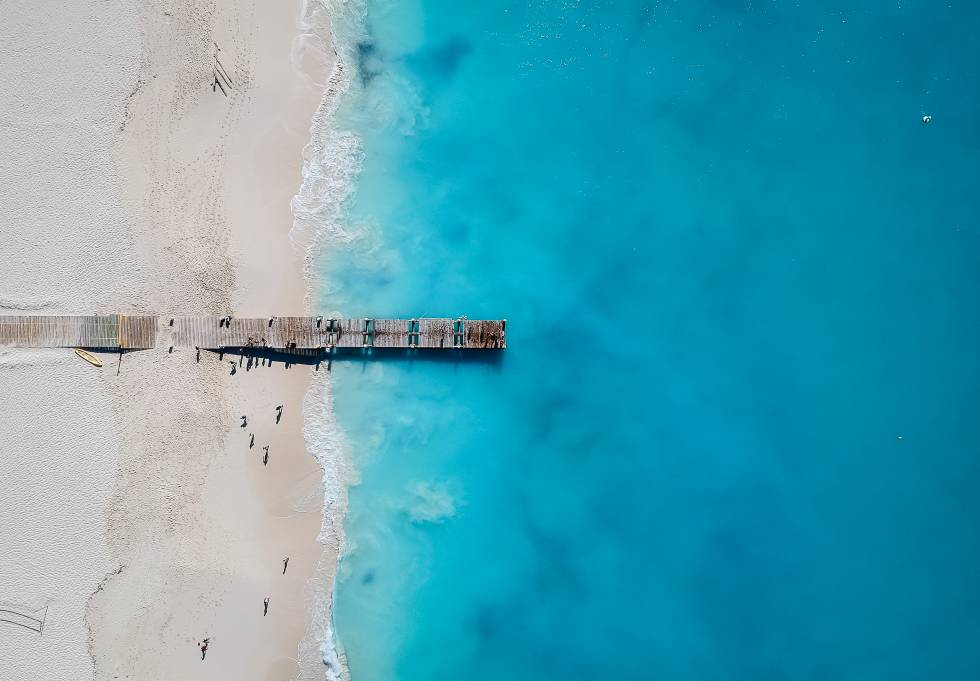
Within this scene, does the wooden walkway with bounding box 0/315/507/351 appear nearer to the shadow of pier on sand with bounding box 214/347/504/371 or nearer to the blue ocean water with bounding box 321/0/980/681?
the shadow of pier on sand with bounding box 214/347/504/371

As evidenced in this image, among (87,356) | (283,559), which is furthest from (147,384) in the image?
(283,559)

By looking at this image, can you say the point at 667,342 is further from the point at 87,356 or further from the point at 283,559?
the point at 87,356

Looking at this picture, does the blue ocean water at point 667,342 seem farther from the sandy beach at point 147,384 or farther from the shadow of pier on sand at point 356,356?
the sandy beach at point 147,384

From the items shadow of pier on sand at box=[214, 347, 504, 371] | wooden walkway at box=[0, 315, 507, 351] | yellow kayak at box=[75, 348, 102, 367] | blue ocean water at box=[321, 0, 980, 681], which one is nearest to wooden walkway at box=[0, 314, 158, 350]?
wooden walkway at box=[0, 315, 507, 351]

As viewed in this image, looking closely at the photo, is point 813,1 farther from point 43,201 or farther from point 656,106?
point 43,201

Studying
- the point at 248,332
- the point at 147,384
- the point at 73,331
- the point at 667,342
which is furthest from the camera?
the point at 667,342
